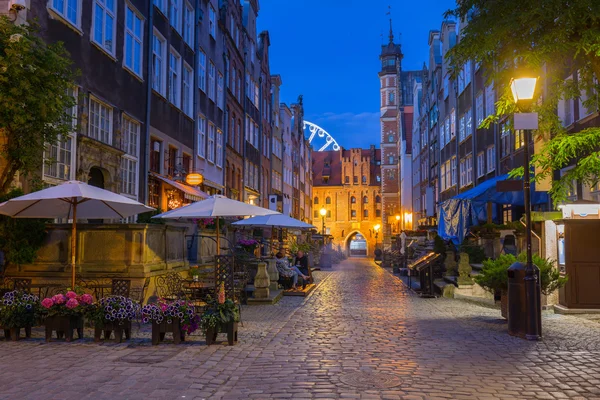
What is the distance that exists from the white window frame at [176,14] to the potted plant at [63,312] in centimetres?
1583

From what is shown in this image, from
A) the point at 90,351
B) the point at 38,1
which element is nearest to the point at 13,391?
the point at 90,351

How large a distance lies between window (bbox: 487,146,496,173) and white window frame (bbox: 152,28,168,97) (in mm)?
14260

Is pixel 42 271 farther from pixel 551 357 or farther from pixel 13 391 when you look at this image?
pixel 551 357

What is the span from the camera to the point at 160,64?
845 inches

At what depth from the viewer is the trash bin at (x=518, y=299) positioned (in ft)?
31.5

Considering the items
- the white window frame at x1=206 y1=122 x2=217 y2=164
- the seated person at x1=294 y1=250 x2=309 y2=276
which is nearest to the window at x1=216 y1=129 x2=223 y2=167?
the white window frame at x1=206 y1=122 x2=217 y2=164

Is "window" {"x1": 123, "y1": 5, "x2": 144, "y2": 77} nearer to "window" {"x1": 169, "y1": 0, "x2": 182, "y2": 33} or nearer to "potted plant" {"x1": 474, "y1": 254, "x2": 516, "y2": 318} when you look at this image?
"window" {"x1": 169, "y1": 0, "x2": 182, "y2": 33}

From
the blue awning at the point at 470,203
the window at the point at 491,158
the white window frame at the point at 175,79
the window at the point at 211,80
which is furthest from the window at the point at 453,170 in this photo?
the white window frame at the point at 175,79

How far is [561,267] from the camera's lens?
1330cm

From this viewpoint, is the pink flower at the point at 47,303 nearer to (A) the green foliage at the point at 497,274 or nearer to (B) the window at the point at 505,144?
(A) the green foliage at the point at 497,274

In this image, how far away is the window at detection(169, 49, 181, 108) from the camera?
22.8 metres

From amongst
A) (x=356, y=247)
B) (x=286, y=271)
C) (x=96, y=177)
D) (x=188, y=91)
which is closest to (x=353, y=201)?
(x=356, y=247)

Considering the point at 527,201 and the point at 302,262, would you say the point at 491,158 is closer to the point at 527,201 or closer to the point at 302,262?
the point at 302,262

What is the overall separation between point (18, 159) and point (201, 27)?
17.2 metres
